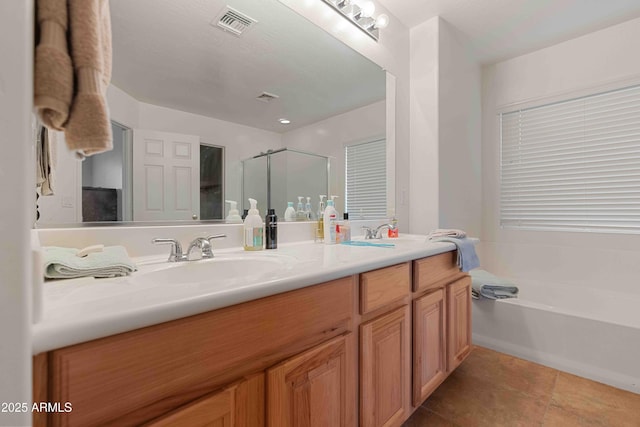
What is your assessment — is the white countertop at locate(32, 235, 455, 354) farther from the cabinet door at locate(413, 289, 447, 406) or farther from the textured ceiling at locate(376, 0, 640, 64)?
the textured ceiling at locate(376, 0, 640, 64)

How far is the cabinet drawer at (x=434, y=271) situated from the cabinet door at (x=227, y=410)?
80 centimetres

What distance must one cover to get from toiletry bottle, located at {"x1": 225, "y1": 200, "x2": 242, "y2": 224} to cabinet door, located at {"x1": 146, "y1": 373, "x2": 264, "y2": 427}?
73 cm

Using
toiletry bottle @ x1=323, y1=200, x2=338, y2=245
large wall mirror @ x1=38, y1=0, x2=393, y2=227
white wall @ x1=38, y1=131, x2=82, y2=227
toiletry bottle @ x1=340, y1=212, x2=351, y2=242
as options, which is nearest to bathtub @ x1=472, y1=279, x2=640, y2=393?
toiletry bottle @ x1=340, y1=212, x2=351, y2=242

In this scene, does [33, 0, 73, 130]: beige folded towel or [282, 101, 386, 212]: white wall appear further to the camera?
[282, 101, 386, 212]: white wall

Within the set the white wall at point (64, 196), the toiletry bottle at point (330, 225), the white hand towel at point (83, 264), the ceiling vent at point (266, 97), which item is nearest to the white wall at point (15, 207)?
the white hand towel at point (83, 264)

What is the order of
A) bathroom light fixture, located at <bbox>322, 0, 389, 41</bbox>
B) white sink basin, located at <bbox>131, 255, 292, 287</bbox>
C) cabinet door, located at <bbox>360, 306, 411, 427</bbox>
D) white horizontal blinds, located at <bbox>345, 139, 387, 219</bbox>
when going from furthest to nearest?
white horizontal blinds, located at <bbox>345, 139, 387, 219</bbox> → bathroom light fixture, located at <bbox>322, 0, 389, 41</bbox> → cabinet door, located at <bbox>360, 306, 411, 427</bbox> → white sink basin, located at <bbox>131, 255, 292, 287</bbox>

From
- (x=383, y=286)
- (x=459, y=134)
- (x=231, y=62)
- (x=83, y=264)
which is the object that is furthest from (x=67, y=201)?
(x=459, y=134)

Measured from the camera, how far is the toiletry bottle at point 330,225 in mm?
1456

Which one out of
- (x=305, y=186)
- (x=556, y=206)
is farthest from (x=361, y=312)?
(x=556, y=206)

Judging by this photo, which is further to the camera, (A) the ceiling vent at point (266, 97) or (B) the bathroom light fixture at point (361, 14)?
(B) the bathroom light fixture at point (361, 14)

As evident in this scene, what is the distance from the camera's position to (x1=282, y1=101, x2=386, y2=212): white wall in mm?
1574

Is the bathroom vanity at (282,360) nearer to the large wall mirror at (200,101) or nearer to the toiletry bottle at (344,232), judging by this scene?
the toiletry bottle at (344,232)

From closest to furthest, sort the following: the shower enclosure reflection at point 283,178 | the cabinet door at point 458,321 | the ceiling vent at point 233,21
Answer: the ceiling vent at point 233,21 → the shower enclosure reflection at point 283,178 → the cabinet door at point 458,321

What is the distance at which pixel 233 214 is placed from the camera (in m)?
1.26
